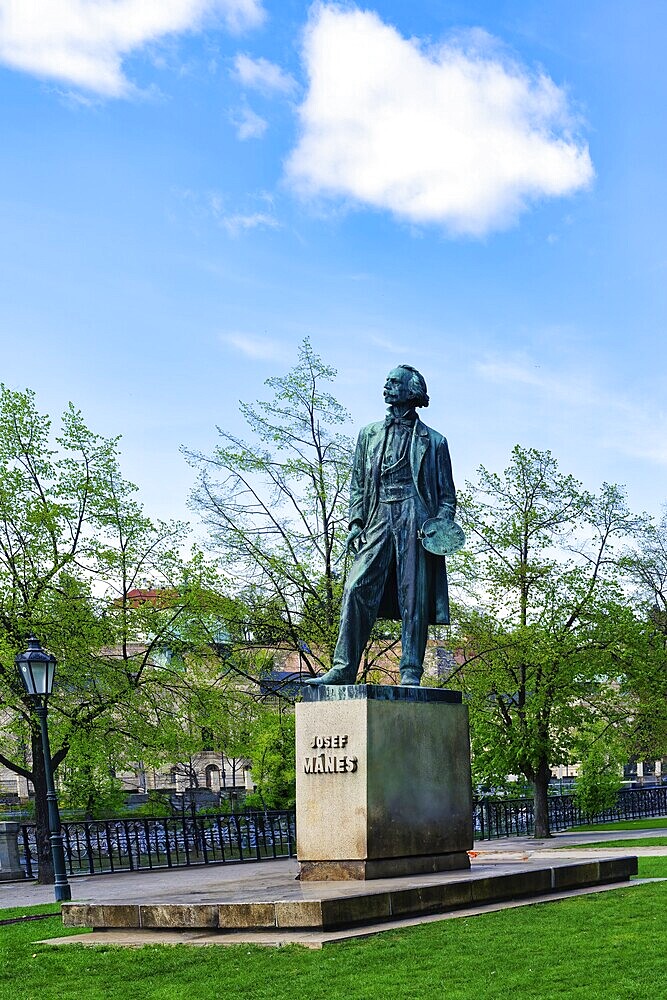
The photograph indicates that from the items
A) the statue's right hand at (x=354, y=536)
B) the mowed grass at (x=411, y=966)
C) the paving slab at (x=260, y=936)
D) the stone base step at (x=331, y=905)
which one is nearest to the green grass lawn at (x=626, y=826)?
the statue's right hand at (x=354, y=536)

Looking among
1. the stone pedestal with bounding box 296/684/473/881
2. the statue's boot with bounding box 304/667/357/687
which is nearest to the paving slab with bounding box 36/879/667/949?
the stone pedestal with bounding box 296/684/473/881

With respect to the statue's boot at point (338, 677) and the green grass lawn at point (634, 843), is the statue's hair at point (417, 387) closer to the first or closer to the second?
the statue's boot at point (338, 677)

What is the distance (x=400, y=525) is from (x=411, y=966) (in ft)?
17.5

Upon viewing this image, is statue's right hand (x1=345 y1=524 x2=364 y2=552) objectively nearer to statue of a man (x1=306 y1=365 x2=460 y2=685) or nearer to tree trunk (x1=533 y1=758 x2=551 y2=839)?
statue of a man (x1=306 y1=365 x2=460 y2=685)

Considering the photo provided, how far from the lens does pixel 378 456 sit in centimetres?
1259

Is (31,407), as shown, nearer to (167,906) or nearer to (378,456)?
(378,456)

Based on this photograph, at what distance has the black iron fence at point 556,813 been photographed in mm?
35312

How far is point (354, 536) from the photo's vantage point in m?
12.6

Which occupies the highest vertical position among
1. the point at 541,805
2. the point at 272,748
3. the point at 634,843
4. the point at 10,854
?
the point at 272,748

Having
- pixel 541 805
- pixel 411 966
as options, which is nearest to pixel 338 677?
pixel 411 966

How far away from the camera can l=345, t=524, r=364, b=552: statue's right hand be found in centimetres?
1258

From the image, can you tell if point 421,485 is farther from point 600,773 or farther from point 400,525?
point 600,773

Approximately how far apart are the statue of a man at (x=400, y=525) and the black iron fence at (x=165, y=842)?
49.4 feet

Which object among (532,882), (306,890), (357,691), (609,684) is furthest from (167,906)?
(609,684)
